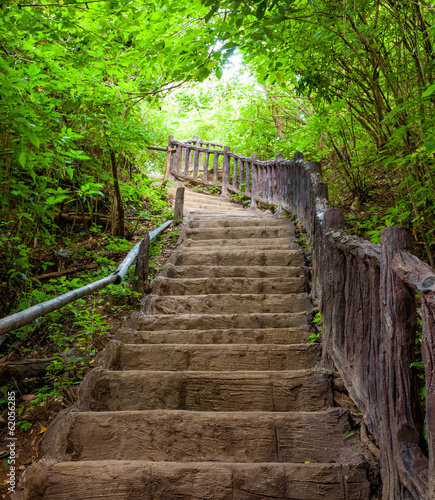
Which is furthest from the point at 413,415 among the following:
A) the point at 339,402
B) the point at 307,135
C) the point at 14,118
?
the point at 307,135

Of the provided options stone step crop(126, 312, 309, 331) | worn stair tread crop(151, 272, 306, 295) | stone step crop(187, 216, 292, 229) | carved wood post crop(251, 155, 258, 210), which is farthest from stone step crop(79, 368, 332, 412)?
carved wood post crop(251, 155, 258, 210)

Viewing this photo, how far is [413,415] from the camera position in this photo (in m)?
1.26

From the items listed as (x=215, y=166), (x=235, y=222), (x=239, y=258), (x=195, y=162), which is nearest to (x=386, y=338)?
(x=239, y=258)

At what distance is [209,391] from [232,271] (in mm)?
2051

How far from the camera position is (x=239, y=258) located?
462 centimetres

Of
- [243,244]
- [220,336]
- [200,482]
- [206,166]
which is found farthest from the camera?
[206,166]

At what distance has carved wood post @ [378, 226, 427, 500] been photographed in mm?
1263

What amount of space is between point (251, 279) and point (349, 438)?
7.16ft

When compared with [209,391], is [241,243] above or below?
above

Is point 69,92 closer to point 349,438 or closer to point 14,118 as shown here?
point 14,118

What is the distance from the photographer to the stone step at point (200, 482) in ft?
5.30

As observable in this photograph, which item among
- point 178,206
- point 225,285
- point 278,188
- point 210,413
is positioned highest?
point 278,188

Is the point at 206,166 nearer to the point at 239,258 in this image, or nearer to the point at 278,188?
the point at 278,188

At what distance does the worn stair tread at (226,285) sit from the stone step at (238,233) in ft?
4.56
